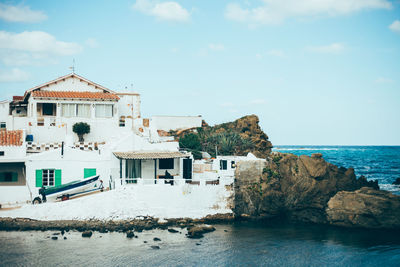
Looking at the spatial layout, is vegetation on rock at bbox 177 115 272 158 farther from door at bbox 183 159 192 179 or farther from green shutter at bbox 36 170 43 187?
green shutter at bbox 36 170 43 187

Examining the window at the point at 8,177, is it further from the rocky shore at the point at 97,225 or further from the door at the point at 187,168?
the door at the point at 187,168

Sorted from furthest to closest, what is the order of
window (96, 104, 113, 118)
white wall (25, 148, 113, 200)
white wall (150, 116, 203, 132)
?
1. white wall (150, 116, 203, 132)
2. window (96, 104, 113, 118)
3. white wall (25, 148, 113, 200)

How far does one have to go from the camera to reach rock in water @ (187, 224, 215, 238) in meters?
26.0

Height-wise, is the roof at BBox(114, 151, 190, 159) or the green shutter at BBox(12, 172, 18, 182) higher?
the roof at BBox(114, 151, 190, 159)

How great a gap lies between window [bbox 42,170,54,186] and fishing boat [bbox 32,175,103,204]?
0.81 meters

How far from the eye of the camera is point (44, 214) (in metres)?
28.2

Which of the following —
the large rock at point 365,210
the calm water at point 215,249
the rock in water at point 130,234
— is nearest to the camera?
the calm water at point 215,249

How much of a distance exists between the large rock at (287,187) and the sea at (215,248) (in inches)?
93.6

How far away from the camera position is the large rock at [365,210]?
93.3ft

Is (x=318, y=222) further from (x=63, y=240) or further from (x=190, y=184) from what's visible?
(x=63, y=240)

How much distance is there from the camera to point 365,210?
28.8 metres

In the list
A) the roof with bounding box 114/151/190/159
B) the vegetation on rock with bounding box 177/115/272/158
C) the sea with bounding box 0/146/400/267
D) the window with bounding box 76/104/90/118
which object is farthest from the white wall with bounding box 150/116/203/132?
the sea with bounding box 0/146/400/267

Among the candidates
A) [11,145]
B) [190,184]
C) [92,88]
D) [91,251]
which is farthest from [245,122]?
[91,251]

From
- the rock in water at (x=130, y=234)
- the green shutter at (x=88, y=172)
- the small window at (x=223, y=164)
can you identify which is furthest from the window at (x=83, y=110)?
the rock in water at (x=130, y=234)
